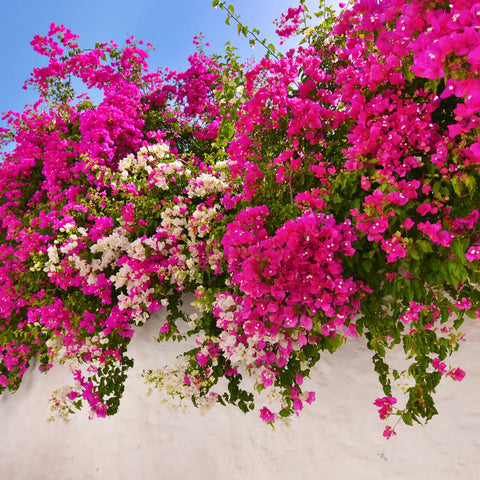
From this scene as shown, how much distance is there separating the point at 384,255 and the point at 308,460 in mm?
2188

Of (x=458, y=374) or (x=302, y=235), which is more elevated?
(x=302, y=235)

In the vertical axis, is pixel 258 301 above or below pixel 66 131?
below

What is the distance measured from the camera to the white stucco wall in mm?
2828

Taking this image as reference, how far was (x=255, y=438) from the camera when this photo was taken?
146 inches

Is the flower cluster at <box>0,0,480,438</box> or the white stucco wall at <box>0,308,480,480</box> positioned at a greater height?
the flower cluster at <box>0,0,480,438</box>

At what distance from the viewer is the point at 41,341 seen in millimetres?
4781

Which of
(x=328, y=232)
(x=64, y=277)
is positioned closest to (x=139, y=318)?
(x=64, y=277)

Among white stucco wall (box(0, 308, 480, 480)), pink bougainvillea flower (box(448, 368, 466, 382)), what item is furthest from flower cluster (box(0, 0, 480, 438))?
white stucco wall (box(0, 308, 480, 480))

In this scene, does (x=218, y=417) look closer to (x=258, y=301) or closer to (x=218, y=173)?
(x=258, y=301)

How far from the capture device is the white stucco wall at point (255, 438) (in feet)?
9.28

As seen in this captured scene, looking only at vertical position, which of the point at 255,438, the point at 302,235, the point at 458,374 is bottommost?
the point at 255,438

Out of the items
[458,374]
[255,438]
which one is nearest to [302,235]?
[458,374]

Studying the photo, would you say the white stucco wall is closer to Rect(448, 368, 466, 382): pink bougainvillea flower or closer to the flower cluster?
the flower cluster

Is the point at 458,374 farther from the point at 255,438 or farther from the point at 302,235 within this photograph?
the point at 255,438
